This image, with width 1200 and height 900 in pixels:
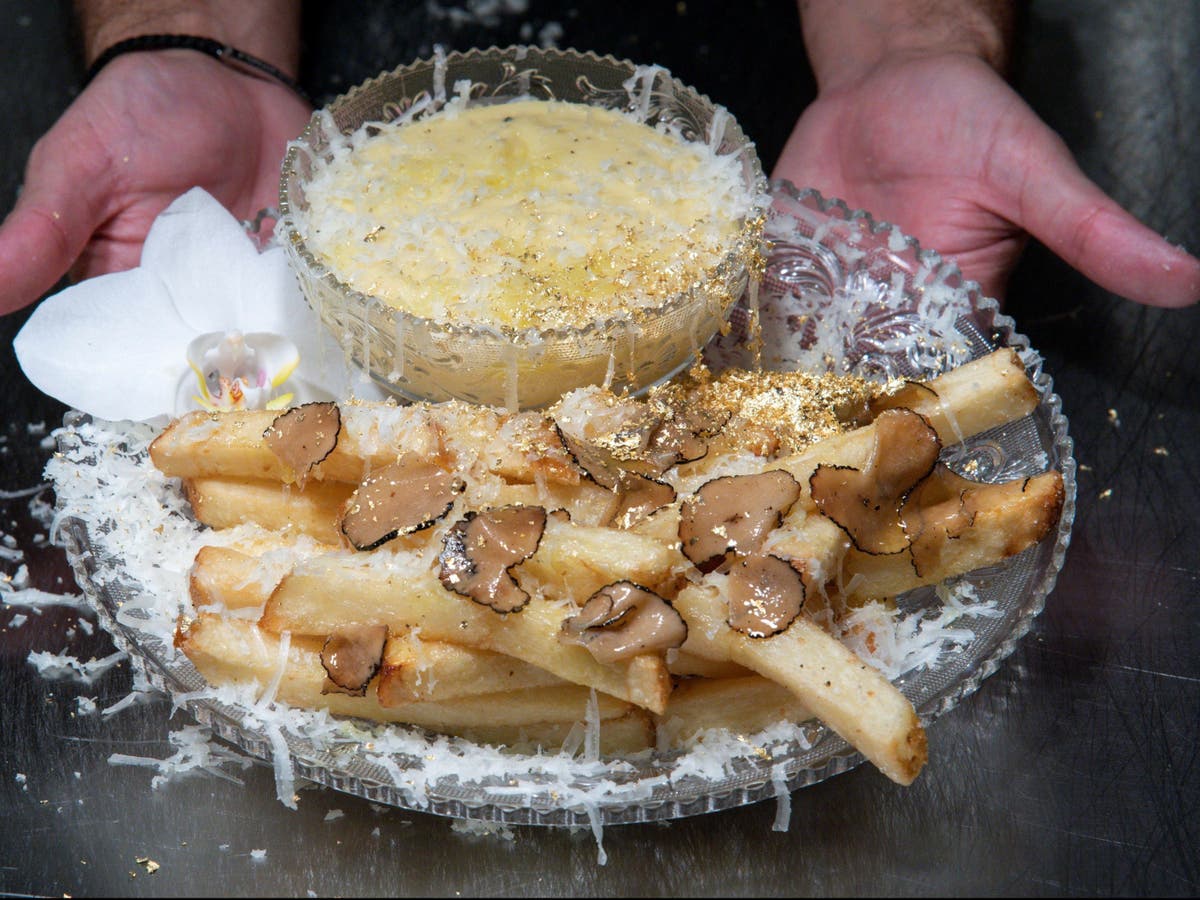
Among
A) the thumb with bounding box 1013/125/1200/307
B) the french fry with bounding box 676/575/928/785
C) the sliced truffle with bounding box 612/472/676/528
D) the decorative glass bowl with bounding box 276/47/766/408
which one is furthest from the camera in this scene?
the thumb with bounding box 1013/125/1200/307

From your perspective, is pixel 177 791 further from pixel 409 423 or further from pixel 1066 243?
pixel 1066 243

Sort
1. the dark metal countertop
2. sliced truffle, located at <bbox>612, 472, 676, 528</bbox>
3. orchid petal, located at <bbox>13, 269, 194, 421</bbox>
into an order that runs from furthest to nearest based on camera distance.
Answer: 1. orchid petal, located at <bbox>13, 269, 194, 421</bbox>
2. the dark metal countertop
3. sliced truffle, located at <bbox>612, 472, 676, 528</bbox>

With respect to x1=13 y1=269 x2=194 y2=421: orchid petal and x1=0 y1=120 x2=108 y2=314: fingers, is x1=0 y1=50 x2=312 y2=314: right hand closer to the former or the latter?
x1=0 y1=120 x2=108 y2=314: fingers

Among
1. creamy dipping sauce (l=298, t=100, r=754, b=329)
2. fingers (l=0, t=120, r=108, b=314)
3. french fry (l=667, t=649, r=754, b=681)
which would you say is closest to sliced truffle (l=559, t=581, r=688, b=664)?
french fry (l=667, t=649, r=754, b=681)

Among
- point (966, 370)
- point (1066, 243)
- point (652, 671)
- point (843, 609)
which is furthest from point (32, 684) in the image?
point (1066, 243)

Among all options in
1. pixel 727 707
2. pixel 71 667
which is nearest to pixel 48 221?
pixel 71 667

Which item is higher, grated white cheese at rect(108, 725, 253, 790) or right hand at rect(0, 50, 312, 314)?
right hand at rect(0, 50, 312, 314)

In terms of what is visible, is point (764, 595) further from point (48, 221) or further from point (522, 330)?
point (48, 221)
